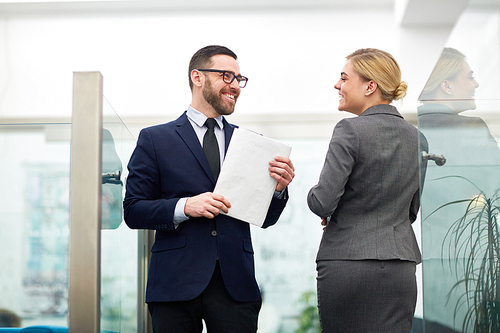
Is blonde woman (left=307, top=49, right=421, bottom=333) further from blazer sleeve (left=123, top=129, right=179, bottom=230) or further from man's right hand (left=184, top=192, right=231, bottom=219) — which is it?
blazer sleeve (left=123, top=129, right=179, bottom=230)

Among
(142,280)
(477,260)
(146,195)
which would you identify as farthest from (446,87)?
(142,280)

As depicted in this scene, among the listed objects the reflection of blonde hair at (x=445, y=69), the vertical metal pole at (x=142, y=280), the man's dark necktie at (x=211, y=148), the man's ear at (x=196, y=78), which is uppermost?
the man's ear at (x=196, y=78)

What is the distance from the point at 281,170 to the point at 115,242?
2.28 feet

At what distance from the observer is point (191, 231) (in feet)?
5.76

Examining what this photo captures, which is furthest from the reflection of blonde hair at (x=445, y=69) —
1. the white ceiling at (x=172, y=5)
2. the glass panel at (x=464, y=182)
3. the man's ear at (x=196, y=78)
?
the white ceiling at (x=172, y=5)

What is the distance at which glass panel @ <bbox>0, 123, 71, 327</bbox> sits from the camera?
289 cm

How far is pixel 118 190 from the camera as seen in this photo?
6.73ft

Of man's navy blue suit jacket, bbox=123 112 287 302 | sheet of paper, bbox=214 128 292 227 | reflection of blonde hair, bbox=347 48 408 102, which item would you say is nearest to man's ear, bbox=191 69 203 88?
man's navy blue suit jacket, bbox=123 112 287 302

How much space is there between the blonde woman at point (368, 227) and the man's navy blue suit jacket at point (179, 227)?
0.29 m

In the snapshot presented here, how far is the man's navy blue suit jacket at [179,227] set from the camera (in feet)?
5.57

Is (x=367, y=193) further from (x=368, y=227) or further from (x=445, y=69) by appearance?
(x=445, y=69)

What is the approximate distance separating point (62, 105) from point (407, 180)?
3.09 metres

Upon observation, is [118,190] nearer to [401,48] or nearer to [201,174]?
[201,174]

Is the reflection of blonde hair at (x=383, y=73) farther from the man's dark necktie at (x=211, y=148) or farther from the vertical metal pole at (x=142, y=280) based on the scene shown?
the vertical metal pole at (x=142, y=280)
